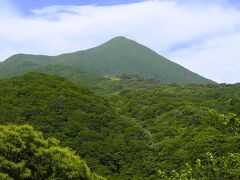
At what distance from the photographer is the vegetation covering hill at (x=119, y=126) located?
73875 mm

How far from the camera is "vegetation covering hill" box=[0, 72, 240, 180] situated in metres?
73.9

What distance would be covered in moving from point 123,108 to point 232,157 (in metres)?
91.1

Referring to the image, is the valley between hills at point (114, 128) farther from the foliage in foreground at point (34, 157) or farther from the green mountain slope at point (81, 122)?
the foliage in foreground at point (34, 157)

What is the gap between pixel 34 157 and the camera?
36.2 m

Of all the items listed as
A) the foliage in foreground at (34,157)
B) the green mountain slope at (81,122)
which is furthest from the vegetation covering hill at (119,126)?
the foliage in foreground at (34,157)

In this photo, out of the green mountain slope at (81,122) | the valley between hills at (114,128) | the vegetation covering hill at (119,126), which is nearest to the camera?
the valley between hills at (114,128)

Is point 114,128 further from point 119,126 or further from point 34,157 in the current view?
point 34,157

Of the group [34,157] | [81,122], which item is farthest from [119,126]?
[34,157]

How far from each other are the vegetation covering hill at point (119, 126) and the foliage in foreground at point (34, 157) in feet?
78.5

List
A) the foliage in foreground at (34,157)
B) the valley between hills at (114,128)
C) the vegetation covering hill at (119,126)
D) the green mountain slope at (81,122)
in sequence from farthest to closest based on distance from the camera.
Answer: the green mountain slope at (81,122) → the vegetation covering hill at (119,126) → the valley between hills at (114,128) → the foliage in foreground at (34,157)

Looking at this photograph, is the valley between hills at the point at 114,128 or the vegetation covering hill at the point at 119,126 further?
the vegetation covering hill at the point at 119,126

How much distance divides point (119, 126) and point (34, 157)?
185 feet

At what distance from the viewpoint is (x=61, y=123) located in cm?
8506

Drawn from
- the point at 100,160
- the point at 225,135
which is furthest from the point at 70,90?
the point at 225,135
